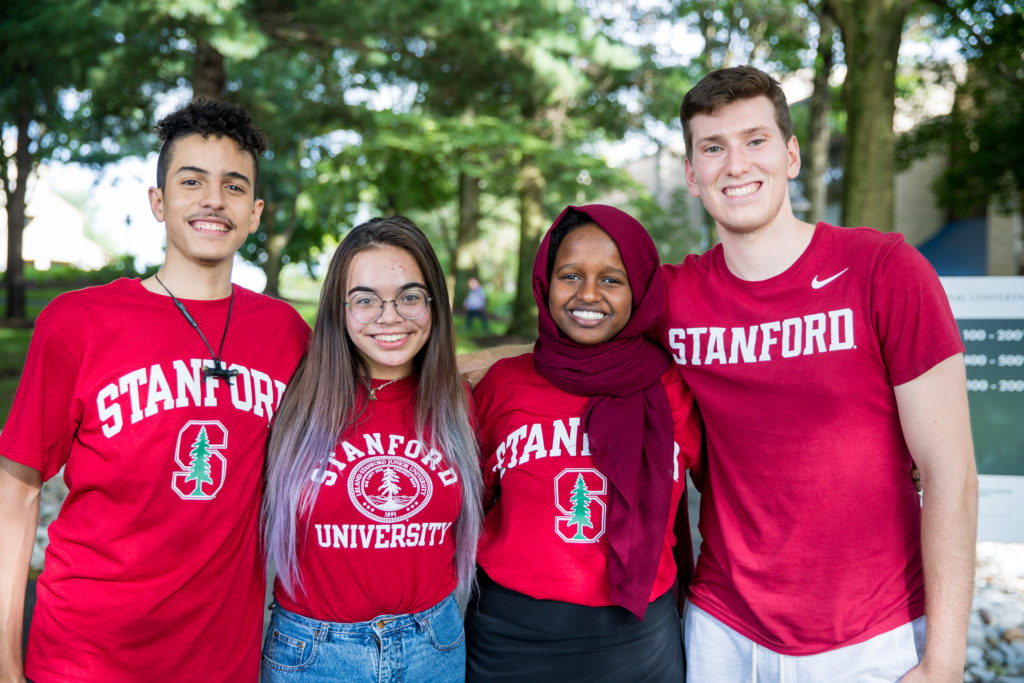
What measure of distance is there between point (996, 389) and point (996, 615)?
1.44 meters

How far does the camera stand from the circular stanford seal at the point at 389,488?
242 centimetres

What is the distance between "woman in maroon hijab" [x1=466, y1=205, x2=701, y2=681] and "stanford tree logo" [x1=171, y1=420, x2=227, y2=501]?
2.95ft

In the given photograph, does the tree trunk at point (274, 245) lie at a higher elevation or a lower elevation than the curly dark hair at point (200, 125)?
higher

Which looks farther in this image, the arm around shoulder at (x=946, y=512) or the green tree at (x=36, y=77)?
the green tree at (x=36, y=77)

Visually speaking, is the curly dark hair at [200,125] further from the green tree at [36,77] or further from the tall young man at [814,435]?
the green tree at [36,77]

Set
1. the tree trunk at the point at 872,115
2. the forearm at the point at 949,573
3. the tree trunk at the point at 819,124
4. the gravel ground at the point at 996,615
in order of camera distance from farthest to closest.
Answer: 1. the tree trunk at the point at 819,124
2. the tree trunk at the point at 872,115
3. the gravel ground at the point at 996,615
4. the forearm at the point at 949,573

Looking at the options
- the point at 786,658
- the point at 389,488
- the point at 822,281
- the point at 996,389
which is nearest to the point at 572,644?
the point at 786,658

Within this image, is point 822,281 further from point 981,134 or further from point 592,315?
point 981,134

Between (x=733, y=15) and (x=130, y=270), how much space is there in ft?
48.1

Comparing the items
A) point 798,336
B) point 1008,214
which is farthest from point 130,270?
point 1008,214

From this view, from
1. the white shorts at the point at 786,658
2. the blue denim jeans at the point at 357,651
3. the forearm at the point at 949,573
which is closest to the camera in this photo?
the forearm at the point at 949,573

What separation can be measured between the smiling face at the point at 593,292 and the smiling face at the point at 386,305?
0.49m

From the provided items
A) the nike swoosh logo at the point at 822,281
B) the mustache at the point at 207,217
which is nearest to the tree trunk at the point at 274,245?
the mustache at the point at 207,217

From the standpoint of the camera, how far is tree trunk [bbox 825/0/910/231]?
7.71 m
